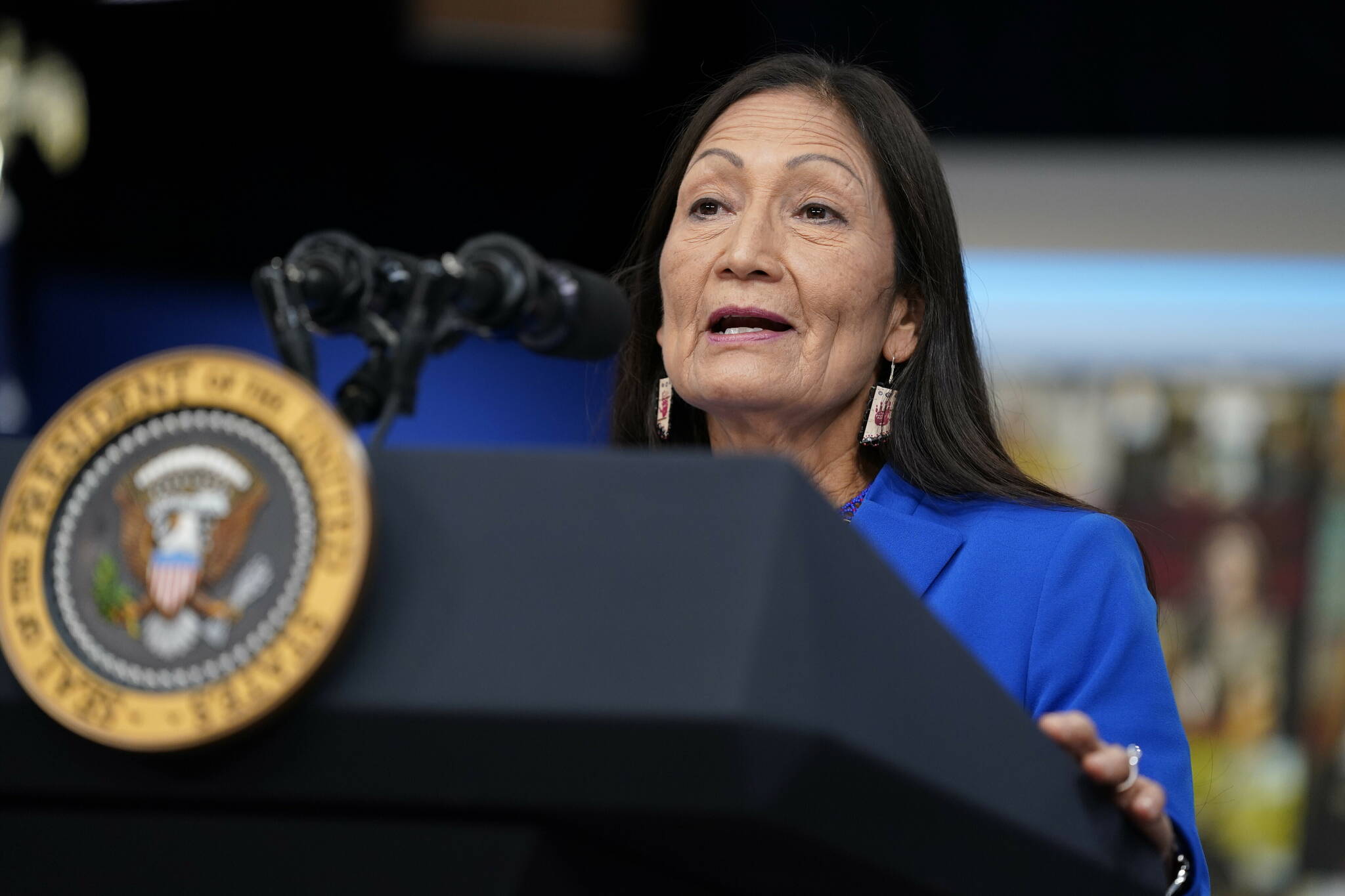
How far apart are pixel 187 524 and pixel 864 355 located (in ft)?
4.04

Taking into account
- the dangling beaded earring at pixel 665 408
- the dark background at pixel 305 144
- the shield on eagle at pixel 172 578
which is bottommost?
the shield on eagle at pixel 172 578

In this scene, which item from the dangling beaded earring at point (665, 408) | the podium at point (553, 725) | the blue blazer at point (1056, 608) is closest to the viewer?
the podium at point (553, 725)

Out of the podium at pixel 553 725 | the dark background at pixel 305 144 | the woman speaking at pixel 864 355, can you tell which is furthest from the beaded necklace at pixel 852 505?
the dark background at pixel 305 144

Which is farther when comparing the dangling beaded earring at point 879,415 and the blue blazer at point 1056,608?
the dangling beaded earring at point 879,415

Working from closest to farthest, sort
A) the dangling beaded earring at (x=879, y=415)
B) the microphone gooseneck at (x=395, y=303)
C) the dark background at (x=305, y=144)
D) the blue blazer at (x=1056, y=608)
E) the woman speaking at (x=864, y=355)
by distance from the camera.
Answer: the microphone gooseneck at (x=395, y=303) < the blue blazer at (x=1056, y=608) < the woman speaking at (x=864, y=355) < the dangling beaded earring at (x=879, y=415) < the dark background at (x=305, y=144)

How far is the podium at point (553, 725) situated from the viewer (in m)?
0.70

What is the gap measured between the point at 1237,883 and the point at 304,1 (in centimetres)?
371

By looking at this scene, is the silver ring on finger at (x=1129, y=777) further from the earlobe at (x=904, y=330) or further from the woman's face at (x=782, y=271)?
the earlobe at (x=904, y=330)

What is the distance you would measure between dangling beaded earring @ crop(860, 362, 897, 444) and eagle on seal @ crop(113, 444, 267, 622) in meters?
1.21

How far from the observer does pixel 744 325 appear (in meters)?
1.83

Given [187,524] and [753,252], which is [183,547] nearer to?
[187,524]

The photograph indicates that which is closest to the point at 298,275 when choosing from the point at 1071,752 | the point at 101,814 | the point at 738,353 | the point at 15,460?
the point at 15,460

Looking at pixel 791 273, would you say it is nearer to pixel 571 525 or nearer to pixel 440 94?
pixel 571 525

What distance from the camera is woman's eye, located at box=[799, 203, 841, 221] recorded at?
185cm
